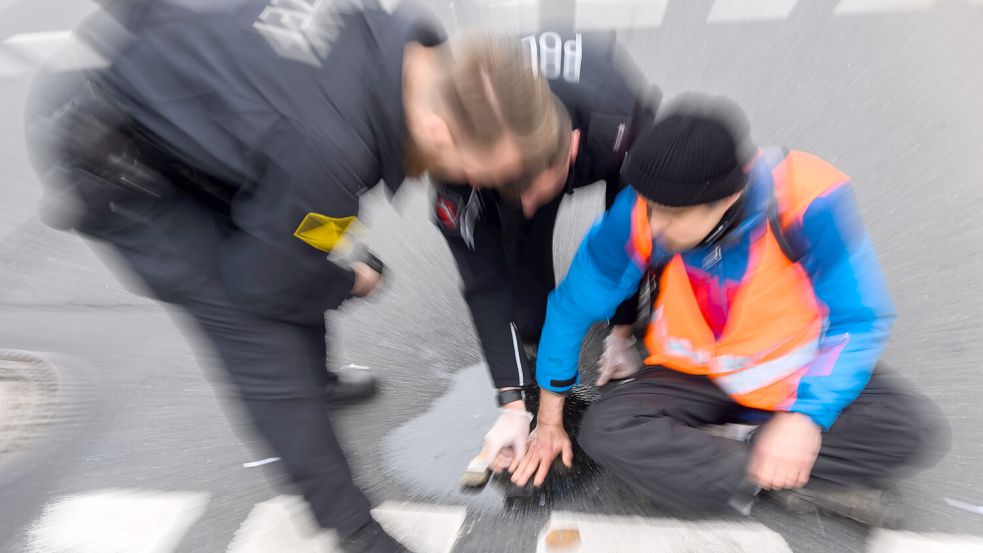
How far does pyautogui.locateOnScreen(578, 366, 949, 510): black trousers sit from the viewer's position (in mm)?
1600

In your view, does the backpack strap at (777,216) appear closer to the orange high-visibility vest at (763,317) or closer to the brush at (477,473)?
the orange high-visibility vest at (763,317)

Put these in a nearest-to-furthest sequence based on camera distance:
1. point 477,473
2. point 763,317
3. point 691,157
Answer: point 691,157, point 763,317, point 477,473

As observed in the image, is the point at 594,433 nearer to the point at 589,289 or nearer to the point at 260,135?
the point at 589,289

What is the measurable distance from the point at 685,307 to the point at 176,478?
5.70 feet

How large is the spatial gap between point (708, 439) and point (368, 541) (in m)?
0.92

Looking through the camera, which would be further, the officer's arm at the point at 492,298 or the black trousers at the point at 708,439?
the officer's arm at the point at 492,298

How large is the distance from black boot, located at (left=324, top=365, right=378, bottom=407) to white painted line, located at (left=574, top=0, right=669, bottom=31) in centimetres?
238

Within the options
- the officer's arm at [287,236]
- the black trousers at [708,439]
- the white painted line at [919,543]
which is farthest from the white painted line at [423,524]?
the white painted line at [919,543]

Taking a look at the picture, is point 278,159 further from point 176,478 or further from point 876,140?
point 876,140

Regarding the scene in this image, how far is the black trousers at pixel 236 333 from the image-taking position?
4.64ft

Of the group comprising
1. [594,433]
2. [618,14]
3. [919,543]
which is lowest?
[919,543]

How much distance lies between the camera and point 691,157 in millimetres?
1297

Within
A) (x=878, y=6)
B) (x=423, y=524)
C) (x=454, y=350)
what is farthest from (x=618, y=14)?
(x=423, y=524)

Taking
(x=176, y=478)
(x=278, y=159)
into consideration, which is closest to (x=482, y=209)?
(x=278, y=159)
